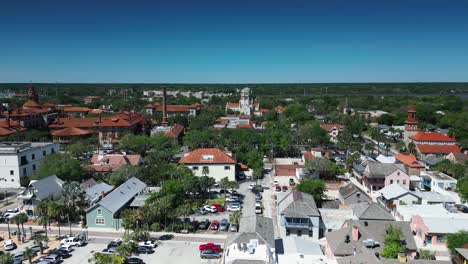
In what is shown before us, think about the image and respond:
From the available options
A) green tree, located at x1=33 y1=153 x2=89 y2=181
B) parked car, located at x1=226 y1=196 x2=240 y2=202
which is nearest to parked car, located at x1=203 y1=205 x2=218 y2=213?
parked car, located at x1=226 y1=196 x2=240 y2=202

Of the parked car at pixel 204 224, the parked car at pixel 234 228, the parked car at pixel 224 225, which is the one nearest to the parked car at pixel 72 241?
the parked car at pixel 204 224

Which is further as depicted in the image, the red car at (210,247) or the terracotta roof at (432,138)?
the terracotta roof at (432,138)

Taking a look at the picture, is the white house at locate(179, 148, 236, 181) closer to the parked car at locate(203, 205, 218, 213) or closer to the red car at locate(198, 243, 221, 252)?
the parked car at locate(203, 205, 218, 213)

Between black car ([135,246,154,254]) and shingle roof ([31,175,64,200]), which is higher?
shingle roof ([31,175,64,200])

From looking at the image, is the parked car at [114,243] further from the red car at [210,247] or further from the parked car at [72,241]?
the red car at [210,247]

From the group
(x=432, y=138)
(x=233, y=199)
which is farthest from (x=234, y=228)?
(x=432, y=138)
